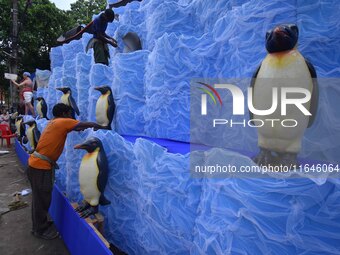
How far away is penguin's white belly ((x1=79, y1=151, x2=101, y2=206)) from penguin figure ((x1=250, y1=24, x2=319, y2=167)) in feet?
5.25

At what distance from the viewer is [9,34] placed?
1114cm

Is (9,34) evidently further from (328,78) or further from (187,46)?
(328,78)

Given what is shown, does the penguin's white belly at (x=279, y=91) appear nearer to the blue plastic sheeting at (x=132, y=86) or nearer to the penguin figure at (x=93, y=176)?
the penguin figure at (x=93, y=176)

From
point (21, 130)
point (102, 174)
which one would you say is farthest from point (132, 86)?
point (21, 130)

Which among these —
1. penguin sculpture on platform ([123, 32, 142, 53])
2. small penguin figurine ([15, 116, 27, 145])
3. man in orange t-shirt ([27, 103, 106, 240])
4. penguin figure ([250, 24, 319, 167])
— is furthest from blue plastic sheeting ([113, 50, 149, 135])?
small penguin figurine ([15, 116, 27, 145])

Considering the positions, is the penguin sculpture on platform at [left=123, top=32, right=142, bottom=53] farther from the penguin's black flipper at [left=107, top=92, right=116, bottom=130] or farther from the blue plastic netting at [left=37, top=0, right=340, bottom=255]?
the penguin's black flipper at [left=107, top=92, right=116, bottom=130]

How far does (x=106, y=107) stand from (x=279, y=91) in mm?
2200

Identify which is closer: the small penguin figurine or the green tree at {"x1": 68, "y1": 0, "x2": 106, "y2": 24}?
the small penguin figurine

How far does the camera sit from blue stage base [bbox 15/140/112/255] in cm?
206

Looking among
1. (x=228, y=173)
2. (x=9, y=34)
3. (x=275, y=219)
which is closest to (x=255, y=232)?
(x=275, y=219)

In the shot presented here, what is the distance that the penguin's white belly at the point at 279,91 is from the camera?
1.29 m

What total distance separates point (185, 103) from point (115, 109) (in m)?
1.15

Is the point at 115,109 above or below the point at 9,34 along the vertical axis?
below

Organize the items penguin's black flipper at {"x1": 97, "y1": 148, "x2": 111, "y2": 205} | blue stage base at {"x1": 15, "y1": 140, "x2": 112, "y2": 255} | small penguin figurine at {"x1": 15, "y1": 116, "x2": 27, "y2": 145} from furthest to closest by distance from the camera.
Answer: small penguin figurine at {"x1": 15, "y1": 116, "x2": 27, "y2": 145}, penguin's black flipper at {"x1": 97, "y1": 148, "x2": 111, "y2": 205}, blue stage base at {"x1": 15, "y1": 140, "x2": 112, "y2": 255}
